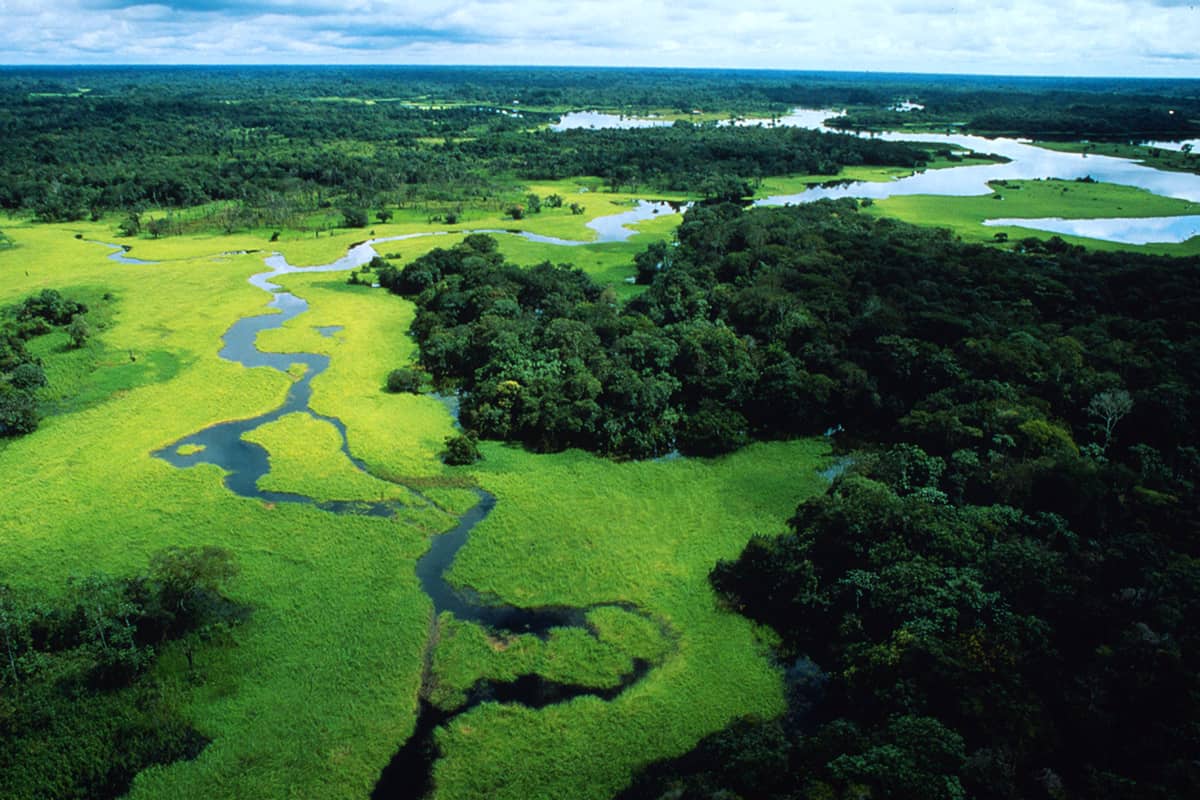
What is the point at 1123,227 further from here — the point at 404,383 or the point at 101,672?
the point at 101,672

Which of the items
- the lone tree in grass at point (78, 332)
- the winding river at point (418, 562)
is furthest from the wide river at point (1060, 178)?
the lone tree in grass at point (78, 332)

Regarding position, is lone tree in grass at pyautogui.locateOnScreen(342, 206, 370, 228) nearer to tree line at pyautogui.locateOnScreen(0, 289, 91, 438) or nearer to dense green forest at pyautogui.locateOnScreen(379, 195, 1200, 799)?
dense green forest at pyautogui.locateOnScreen(379, 195, 1200, 799)

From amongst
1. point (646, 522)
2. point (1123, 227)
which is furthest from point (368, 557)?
point (1123, 227)

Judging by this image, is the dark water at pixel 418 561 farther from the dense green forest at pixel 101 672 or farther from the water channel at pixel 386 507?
the dense green forest at pixel 101 672

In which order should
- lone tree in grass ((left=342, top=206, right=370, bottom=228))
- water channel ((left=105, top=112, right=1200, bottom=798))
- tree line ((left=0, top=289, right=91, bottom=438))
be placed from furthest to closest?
lone tree in grass ((left=342, top=206, right=370, bottom=228)) → tree line ((left=0, top=289, right=91, bottom=438)) → water channel ((left=105, top=112, right=1200, bottom=798))

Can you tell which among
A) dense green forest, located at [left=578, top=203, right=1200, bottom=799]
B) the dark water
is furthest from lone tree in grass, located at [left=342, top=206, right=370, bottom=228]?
dense green forest, located at [left=578, top=203, right=1200, bottom=799]

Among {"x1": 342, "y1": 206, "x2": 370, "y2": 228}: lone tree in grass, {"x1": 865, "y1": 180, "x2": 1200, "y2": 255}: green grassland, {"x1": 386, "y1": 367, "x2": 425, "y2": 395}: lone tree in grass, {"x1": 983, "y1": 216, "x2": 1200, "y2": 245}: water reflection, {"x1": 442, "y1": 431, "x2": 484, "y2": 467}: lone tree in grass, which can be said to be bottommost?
{"x1": 442, "y1": 431, "x2": 484, "y2": 467}: lone tree in grass
